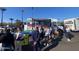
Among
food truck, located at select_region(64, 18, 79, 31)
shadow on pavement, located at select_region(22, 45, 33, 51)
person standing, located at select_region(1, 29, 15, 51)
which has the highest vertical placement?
food truck, located at select_region(64, 18, 79, 31)

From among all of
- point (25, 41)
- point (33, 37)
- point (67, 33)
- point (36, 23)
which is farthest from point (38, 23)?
point (67, 33)

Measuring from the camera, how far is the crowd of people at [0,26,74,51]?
4332 millimetres

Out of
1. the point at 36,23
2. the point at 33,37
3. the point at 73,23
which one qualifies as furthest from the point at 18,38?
the point at 73,23

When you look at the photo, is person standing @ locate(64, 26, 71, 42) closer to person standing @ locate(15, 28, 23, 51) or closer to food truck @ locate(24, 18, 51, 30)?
food truck @ locate(24, 18, 51, 30)

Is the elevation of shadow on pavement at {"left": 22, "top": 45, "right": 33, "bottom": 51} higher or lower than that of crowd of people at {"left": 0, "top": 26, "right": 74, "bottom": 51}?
lower

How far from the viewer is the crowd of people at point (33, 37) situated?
4.33 meters

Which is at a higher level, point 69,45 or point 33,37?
point 33,37

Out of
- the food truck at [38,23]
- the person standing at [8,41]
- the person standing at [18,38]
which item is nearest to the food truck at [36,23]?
the food truck at [38,23]

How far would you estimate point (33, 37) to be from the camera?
4.34m

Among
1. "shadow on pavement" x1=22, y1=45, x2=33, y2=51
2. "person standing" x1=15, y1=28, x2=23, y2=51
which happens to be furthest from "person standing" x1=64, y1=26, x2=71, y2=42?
"person standing" x1=15, y1=28, x2=23, y2=51

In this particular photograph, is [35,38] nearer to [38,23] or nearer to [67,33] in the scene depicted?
[38,23]

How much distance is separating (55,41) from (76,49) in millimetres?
344

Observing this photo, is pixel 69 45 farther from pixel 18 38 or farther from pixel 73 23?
pixel 18 38

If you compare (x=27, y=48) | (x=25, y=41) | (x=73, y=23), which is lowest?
(x=27, y=48)
